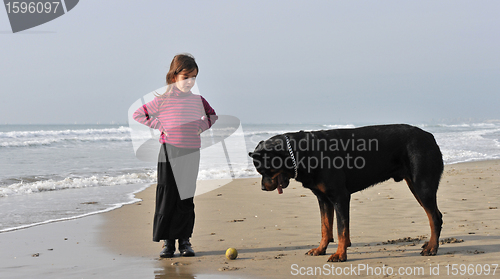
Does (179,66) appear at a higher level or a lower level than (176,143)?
higher

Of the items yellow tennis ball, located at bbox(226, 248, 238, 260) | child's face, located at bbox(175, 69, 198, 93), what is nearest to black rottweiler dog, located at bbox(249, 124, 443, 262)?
yellow tennis ball, located at bbox(226, 248, 238, 260)

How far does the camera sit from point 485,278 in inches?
119

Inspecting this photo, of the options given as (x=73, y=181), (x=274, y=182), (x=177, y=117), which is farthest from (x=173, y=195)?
(x=73, y=181)

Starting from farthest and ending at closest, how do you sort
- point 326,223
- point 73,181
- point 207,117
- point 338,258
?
point 73,181, point 207,117, point 326,223, point 338,258

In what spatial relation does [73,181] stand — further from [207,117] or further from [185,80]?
[185,80]

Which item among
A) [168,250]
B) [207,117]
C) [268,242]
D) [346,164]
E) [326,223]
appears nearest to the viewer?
[346,164]

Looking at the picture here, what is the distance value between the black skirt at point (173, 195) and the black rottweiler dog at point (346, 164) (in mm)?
950

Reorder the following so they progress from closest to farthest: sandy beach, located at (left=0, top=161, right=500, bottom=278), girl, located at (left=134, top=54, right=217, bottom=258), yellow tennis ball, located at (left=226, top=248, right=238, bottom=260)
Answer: sandy beach, located at (left=0, top=161, right=500, bottom=278) → yellow tennis ball, located at (left=226, top=248, right=238, bottom=260) → girl, located at (left=134, top=54, right=217, bottom=258)

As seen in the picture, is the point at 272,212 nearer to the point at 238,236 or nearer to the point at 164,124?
the point at 238,236

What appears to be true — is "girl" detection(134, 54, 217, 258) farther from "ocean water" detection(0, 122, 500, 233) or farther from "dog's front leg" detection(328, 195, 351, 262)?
"dog's front leg" detection(328, 195, 351, 262)

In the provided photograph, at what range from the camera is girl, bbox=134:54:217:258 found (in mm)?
4207

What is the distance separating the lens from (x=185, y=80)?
13.8 feet

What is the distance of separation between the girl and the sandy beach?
0.32m

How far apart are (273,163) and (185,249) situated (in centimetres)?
136
